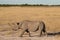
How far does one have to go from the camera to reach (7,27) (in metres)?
2.44

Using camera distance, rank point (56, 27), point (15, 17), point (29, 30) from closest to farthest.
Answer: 1. point (29, 30)
2. point (56, 27)
3. point (15, 17)

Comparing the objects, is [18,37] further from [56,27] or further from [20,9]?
[20,9]

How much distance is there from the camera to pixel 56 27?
12.4 feet

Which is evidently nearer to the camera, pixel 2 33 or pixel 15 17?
pixel 2 33

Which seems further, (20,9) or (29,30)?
(20,9)

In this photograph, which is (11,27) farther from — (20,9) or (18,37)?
(20,9)

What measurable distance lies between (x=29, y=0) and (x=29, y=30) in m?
2.27

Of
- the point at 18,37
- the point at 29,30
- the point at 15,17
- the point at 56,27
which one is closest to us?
the point at 18,37

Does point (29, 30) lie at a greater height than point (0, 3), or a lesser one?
greater

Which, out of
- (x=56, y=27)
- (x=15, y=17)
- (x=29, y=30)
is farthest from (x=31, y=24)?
(x=15, y=17)

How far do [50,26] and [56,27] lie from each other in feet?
0.39

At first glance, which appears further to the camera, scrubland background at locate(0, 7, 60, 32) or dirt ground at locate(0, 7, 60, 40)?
scrubland background at locate(0, 7, 60, 32)

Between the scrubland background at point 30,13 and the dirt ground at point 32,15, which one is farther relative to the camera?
the scrubland background at point 30,13

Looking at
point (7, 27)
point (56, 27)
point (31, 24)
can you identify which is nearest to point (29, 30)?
point (31, 24)
